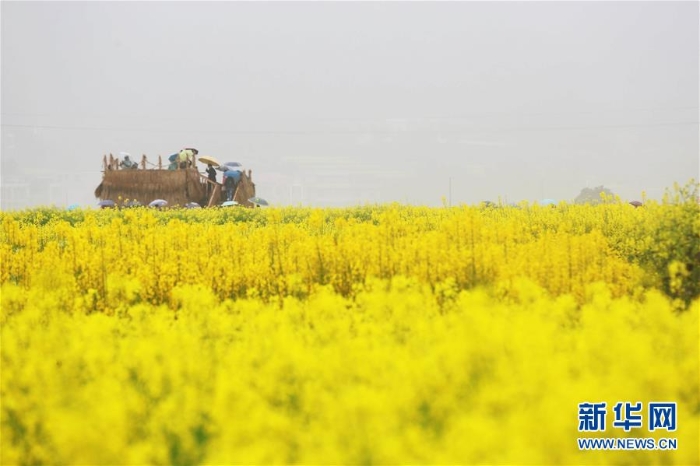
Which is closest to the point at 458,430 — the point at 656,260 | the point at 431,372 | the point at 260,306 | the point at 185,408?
the point at 431,372

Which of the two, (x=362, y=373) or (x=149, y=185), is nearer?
(x=362, y=373)

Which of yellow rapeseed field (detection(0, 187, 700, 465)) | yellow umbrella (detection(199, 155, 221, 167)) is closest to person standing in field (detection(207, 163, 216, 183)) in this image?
yellow umbrella (detection(199, 155, 221, 167))

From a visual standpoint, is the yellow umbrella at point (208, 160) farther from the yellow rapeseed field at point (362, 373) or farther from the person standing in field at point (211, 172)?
→ the yellow rapeseed field at point (362, 373)

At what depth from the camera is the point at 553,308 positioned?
4.01m

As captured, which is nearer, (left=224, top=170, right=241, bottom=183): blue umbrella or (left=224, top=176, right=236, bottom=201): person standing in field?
(left=224, top=170, right=241, bottom=183): blue umbrella

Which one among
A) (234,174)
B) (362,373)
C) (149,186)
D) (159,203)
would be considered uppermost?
(234,174)

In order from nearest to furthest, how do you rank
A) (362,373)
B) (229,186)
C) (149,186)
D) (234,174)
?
(362,373), (149,186), (234,174), (229,186)

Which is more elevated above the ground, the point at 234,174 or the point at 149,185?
the point at 234,174

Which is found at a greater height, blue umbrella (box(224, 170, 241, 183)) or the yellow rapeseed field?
blue umbrella (box(224, 170, 241, 183))

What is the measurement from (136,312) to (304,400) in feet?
6.84

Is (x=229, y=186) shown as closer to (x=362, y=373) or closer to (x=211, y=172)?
(x=211, y=172)

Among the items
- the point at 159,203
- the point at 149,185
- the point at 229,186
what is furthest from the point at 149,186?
the point at 229,186

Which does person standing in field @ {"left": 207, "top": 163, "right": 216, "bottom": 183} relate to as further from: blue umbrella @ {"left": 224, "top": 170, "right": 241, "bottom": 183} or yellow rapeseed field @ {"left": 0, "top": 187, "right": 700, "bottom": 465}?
yellow rapeseed field @ {"left": 0, "top": 187, "right": 700, "bottom": 465}

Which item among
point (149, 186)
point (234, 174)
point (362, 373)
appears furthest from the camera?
point (234, 174)
